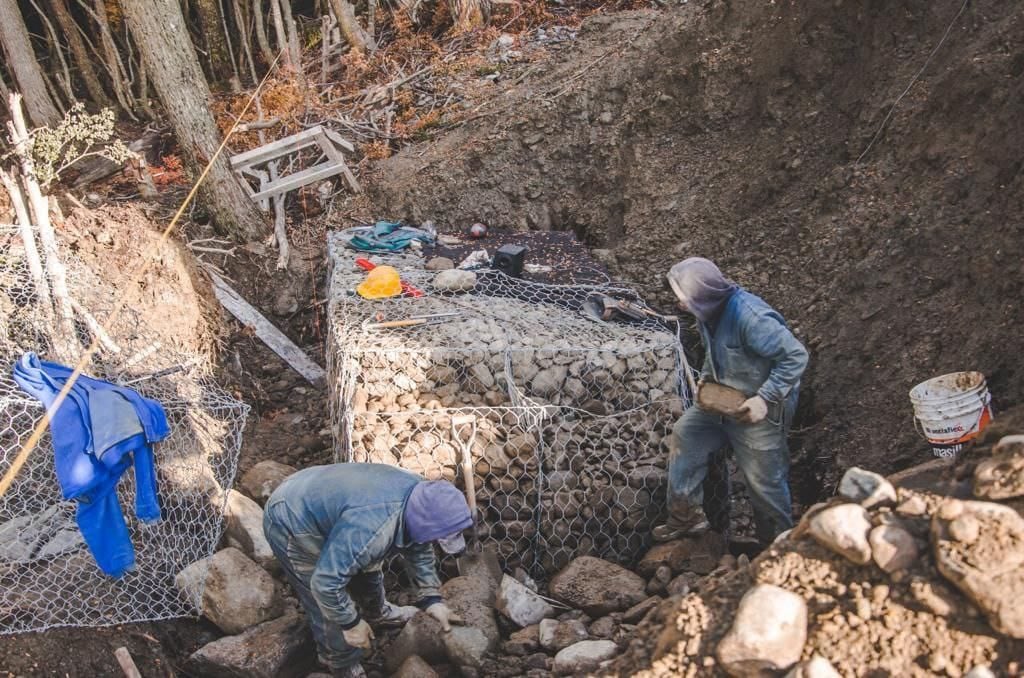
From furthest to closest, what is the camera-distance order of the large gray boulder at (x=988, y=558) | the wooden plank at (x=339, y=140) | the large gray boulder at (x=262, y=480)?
1. the wooden plank at (x=339, y=140)
2. the large gray boulder at (x=262, y=480)
3. the large gray boulder at (x=988, y=558)

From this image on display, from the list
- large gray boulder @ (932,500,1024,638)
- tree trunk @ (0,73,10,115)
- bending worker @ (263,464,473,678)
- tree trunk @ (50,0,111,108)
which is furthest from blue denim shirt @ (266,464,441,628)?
tree trunk @ (50,0,111,108)

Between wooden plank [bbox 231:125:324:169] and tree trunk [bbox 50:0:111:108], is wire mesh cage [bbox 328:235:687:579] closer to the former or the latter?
wooden plank [bbox 231:125:324:169]

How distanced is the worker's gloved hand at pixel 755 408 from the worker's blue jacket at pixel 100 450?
274cm

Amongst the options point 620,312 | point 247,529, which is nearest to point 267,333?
point 247,529

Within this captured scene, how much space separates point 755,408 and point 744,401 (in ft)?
0.20

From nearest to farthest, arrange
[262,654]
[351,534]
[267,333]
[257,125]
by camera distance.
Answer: [351,534], [262,654], [267,333], [257,125]

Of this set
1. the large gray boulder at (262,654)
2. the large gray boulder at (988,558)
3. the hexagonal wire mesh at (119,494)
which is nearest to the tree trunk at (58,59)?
the hexagonal wire mesh at (119,494)

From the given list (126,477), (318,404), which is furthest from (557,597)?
(318,404)

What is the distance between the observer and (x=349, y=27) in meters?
10.6

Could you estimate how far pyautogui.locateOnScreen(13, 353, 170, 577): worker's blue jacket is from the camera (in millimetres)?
3631

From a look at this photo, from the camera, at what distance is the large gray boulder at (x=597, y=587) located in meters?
4.10

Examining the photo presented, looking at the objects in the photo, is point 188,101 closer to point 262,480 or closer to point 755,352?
point 262,480

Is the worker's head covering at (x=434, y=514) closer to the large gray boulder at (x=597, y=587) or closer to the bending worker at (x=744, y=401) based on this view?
the large gray boulder at (x=597, y=587)

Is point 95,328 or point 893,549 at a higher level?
point 95,328
